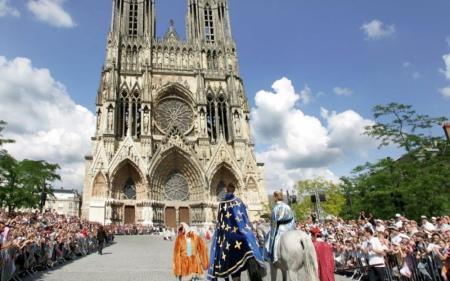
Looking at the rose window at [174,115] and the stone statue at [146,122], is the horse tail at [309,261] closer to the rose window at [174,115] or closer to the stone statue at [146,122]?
the stone statue at [146,122]

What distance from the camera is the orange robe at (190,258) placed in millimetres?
7602

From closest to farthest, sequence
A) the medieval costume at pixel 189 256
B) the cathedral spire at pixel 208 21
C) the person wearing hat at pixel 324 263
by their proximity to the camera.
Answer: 1. the person wearing hat at pixel 324 263
2. the medieval costume at pixel 189 256
3. the cathedral spire at pixel 208 21

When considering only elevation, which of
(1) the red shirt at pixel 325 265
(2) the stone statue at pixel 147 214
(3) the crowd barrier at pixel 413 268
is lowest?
(3) the crowd barrier at pixel 413 268

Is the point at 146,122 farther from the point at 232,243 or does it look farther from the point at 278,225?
the point at 278,225

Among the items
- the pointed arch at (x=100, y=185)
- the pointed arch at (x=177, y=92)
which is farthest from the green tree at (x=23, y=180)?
the pointed arch at (x=177, y=92)

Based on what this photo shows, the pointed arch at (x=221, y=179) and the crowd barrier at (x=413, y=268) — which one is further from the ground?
the pointed arch at (x=221, y=179)

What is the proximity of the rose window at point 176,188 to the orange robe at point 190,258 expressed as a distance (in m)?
24.5

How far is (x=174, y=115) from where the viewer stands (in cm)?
3541

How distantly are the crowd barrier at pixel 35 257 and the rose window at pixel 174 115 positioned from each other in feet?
66.1

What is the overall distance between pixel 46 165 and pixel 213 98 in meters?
18.0

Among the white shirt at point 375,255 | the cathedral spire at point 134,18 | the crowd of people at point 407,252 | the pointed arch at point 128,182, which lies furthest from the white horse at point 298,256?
the cathedral spire at point 134,18

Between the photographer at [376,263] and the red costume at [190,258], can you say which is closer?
the photographer at [376,263]

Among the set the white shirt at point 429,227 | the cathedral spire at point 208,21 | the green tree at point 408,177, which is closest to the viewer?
the white shirt at point 429,227

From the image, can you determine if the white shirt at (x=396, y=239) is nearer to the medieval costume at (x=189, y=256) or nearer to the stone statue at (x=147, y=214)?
the medieval costume at (x=189, y=256)
